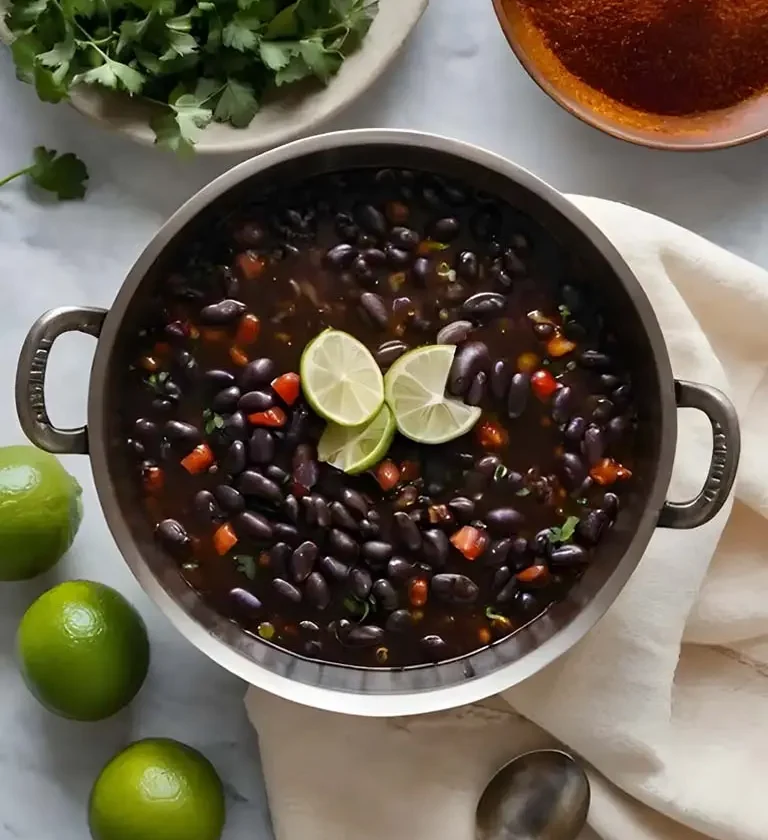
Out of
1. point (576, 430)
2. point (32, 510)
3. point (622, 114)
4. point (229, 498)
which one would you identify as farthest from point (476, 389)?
point (32, 510)

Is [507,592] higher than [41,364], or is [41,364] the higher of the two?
[41,364]

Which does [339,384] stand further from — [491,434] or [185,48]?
[185,48]

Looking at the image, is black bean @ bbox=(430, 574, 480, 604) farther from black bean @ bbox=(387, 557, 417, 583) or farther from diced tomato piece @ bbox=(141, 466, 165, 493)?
diced tomato piece @ bbox=(141, 466, 165, 493)

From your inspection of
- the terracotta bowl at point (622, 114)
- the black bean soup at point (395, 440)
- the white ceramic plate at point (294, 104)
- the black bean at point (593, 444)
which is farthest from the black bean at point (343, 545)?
the terracotta bowl at point (622, 114)

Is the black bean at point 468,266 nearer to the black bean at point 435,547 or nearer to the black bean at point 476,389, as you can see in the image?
the black bean at point 476,389

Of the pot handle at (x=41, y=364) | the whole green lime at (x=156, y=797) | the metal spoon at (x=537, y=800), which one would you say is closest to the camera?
the pot handle at (x=41, y=364)

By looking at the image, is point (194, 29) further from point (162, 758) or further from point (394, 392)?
point (162, 758)
